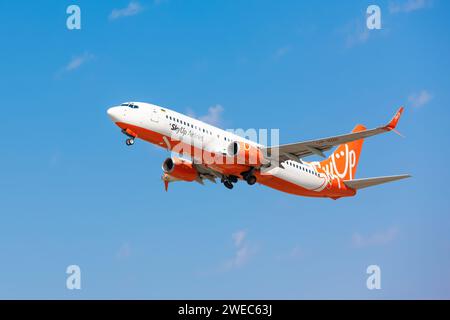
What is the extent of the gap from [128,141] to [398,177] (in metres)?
20.5

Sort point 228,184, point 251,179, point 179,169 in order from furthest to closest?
point 179,169
point 228,184
point 251,179

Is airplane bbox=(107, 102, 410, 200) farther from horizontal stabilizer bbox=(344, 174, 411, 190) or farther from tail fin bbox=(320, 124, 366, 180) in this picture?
tail fin bbox=(320, 124, 366, 180)

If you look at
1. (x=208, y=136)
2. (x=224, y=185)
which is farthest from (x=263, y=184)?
(x=208, y=136)

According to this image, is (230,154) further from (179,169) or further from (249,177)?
(179,169)

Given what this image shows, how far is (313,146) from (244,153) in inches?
193

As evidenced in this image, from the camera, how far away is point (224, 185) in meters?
59.1

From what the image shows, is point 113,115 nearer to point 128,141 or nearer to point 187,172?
point 128,141

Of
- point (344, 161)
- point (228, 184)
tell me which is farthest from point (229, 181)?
point (344, 161)

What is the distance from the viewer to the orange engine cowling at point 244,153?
54.8 m

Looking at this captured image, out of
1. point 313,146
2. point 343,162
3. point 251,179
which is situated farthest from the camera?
point 343,162

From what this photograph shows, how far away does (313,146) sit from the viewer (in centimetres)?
5450

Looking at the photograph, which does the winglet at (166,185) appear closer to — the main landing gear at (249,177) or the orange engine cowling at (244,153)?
the main landing gear at (249,177)

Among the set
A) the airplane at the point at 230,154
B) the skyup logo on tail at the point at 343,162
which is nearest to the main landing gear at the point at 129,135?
the airplane at the point at 230,154

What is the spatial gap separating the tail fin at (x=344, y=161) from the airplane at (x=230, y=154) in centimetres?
125
